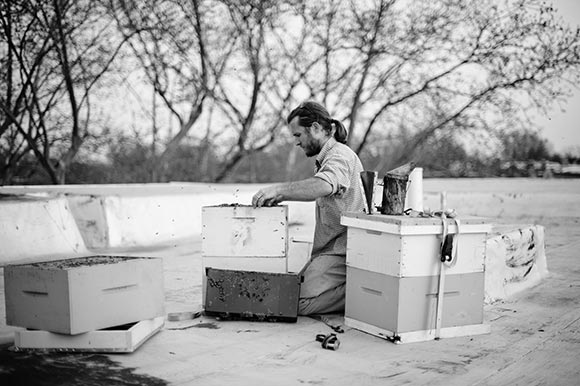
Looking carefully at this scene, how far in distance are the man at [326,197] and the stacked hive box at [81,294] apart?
3.02 ft

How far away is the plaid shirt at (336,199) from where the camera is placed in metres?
3.96

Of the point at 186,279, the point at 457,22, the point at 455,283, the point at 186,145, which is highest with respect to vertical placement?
the point at 457,22

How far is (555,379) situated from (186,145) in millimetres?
10585

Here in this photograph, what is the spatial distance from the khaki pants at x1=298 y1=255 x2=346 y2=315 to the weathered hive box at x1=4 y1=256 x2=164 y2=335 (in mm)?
1053

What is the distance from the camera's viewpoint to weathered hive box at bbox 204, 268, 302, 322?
3.83 meters

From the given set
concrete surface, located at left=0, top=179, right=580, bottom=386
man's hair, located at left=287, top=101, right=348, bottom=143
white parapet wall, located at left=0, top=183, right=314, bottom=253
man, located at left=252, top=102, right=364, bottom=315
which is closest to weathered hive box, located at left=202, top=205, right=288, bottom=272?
man, located at left=252, top=102, right=364, bottom=315

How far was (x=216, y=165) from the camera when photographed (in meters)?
13.0

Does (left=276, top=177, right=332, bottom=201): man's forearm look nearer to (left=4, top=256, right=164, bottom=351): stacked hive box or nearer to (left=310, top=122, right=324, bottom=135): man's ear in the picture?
(left=310, top=122, right=324, bottom=135): man's ear

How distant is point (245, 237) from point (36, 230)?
2831 millimetres

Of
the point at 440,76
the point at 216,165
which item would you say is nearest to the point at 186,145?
the point at 216,165

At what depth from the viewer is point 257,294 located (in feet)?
12.6

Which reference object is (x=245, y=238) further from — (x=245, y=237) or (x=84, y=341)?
(x=84, y=341)

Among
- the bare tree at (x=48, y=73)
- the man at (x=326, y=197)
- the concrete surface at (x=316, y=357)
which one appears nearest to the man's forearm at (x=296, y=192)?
the man at (x=326, y=197)

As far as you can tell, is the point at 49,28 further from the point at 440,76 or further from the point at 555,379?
the point at 555,379
